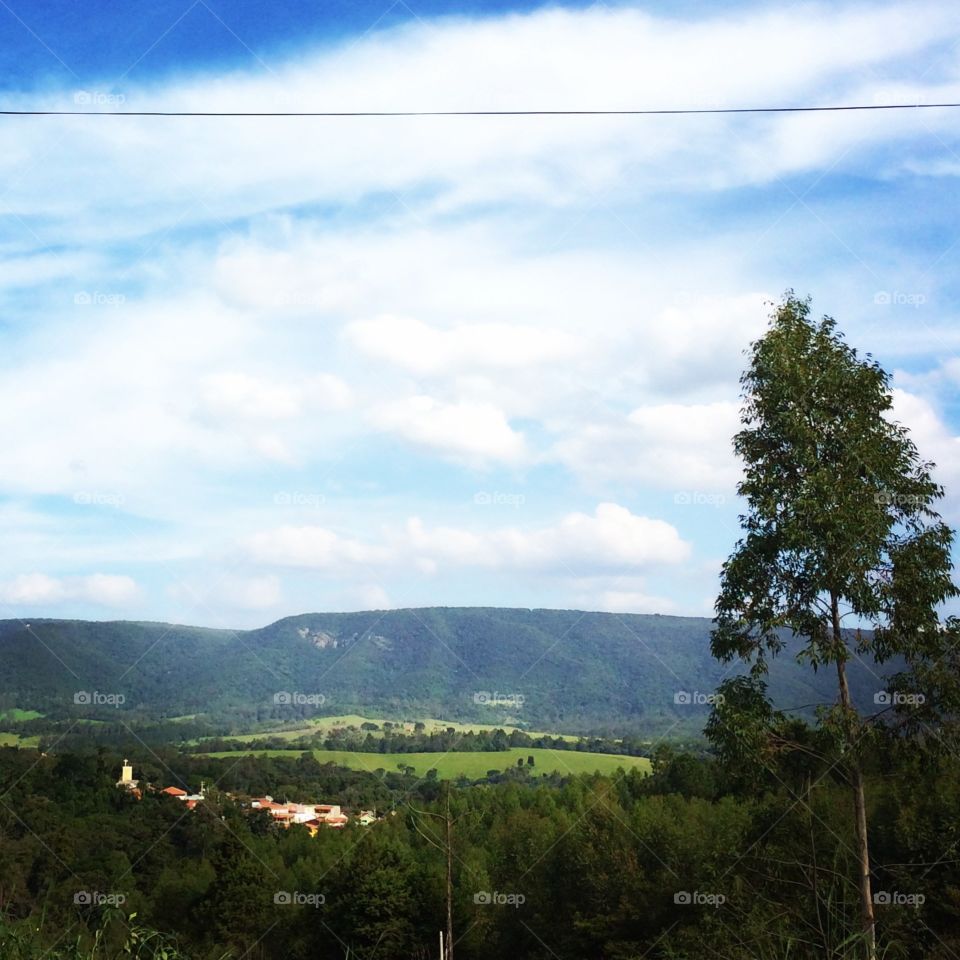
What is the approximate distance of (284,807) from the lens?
69.6 meters

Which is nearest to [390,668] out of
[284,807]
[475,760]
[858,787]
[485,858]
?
[475,760]

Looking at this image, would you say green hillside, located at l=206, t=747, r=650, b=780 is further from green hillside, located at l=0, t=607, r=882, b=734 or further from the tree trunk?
the tree trunk

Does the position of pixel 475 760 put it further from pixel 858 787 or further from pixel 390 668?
pixel 858 787

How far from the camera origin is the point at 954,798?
28.1m

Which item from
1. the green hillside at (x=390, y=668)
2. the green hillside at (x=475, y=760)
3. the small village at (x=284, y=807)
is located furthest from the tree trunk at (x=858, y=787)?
the green hillside at (x=390, y=668)

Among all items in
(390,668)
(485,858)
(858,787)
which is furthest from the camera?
(390,668)

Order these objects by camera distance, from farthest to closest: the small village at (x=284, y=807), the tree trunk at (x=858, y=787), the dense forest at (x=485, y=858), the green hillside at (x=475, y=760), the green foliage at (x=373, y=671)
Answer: the green foliage at (x=373, y=671)
the green hillside at (x=475, y=760)
the small village at (x=284, y=807)
the dense forest at (x=485, y=858)
the tree trunk at (x=858, y=787)

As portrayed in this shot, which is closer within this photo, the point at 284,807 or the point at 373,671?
the point at 284,807

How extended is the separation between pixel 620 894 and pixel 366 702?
71.5 m

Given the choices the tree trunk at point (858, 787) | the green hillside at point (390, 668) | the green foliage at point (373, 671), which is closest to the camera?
the tree trunk at point (858, 787)

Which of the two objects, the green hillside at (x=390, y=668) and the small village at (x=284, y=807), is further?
the green hillside at (x=390, y=668)

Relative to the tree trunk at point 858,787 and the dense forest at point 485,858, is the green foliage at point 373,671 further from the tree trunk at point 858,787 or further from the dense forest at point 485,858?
the tree trunk at point 858,787

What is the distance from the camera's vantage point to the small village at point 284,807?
207 feet

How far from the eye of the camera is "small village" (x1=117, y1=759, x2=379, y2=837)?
63156 mm
